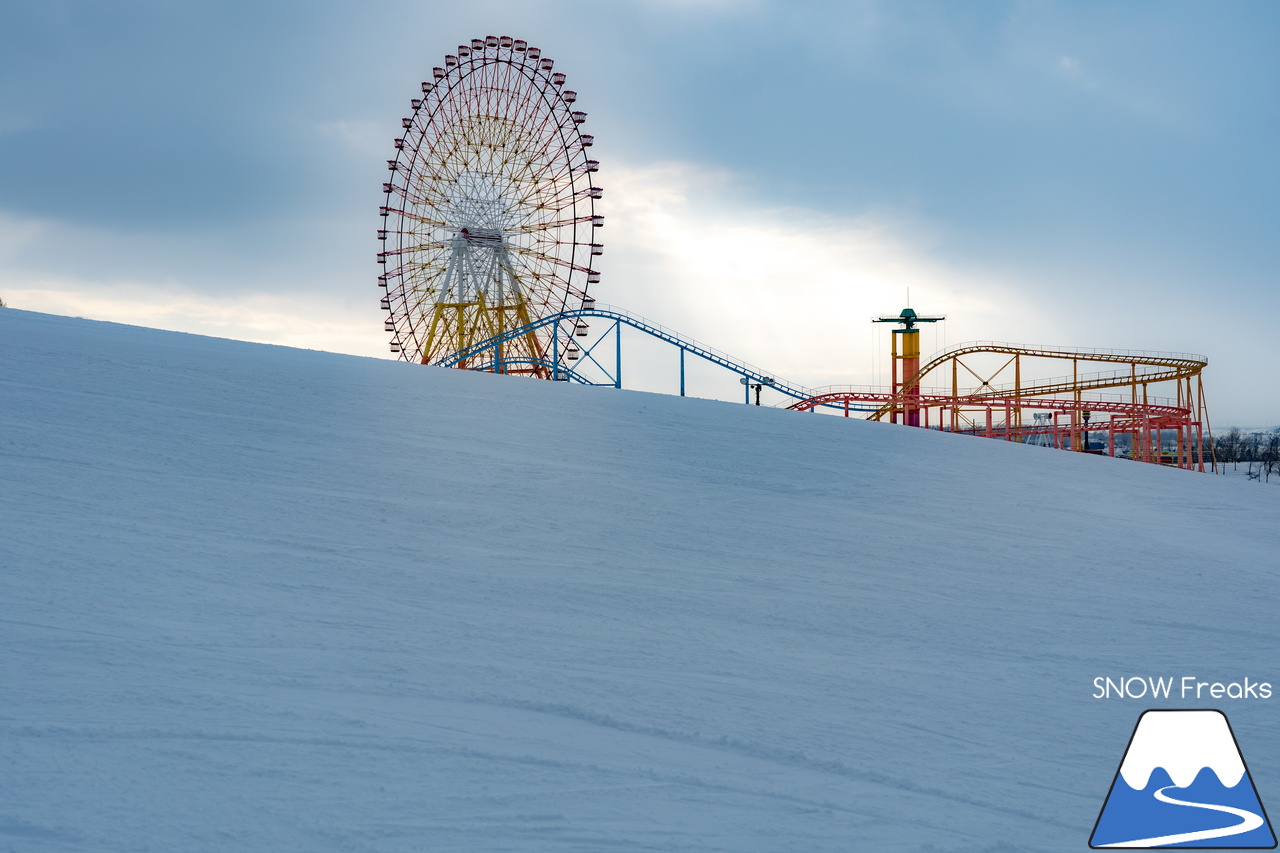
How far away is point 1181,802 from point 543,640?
110 inches

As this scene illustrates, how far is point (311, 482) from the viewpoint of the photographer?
7.17 meters

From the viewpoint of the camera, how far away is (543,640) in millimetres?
4730

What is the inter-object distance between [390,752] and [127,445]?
5005 millimetres

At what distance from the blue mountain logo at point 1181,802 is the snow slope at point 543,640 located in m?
0.11

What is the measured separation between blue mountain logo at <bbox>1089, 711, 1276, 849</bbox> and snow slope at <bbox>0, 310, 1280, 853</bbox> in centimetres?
11

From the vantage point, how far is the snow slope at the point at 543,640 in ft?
11.0

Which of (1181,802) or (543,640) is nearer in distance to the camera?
(1181,802)

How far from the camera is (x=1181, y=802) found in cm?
386

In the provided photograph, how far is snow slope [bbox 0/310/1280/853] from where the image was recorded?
3361mm

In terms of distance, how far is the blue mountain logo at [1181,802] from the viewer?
3705mm

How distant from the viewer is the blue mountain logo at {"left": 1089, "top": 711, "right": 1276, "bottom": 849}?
371 cm

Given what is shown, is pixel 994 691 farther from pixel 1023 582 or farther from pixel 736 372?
pixel 736 372

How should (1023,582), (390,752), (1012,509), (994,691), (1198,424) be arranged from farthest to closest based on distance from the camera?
(1198,424)
(1012,509)
(1023,582)
(994,691)
(390,752)

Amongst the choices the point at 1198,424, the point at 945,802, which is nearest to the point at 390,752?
the point at 945,802
